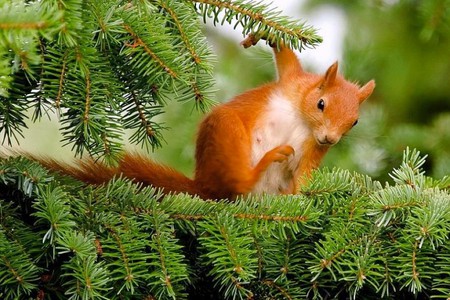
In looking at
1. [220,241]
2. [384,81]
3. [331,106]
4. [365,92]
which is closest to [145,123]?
[220,241]

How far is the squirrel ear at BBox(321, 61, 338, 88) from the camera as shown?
2.30 m

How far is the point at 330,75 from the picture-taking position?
7.64 feet

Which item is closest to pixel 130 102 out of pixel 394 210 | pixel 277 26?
pixel 277 26

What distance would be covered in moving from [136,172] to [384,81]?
1614 mm

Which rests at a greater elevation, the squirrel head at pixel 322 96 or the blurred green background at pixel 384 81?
the blurred green background at pixel 384 81

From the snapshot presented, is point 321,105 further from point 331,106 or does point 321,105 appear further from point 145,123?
point 145,123

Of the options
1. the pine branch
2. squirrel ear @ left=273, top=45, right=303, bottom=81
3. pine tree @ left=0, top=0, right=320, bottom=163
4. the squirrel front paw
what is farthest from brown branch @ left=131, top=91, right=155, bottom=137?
squirrel ear @ left=273, top=45, right=303, bottom=81

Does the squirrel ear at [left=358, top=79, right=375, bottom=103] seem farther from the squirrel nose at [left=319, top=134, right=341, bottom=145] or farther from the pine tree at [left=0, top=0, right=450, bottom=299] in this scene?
the pine tree at [left=0, top=0, right=450, bottom=299]

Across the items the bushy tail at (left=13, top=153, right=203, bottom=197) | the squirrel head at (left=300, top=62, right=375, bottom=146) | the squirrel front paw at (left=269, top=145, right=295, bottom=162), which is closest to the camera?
the bushy tail at (left=13, top=153, right=203, bottom=197)

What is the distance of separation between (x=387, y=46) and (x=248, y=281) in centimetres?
213

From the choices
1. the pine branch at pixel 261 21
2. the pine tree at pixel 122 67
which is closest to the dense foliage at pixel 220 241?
the pine tree at pixel 122 67

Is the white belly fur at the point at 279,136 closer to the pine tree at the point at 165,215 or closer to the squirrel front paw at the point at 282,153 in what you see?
the squirrel front paw at the point at 282,153

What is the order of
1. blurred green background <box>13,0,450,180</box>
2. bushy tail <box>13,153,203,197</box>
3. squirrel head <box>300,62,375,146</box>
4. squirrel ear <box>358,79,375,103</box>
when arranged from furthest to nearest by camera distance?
1. blurred green background <box>13,0,450,180</box>
2. squirrel ear <box>358,79,375,103</box>
3. squirrel head <box>300,62,375,146</box>
4. bushy tail <box>13,153,203,197</box>

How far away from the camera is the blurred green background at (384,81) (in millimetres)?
3148
